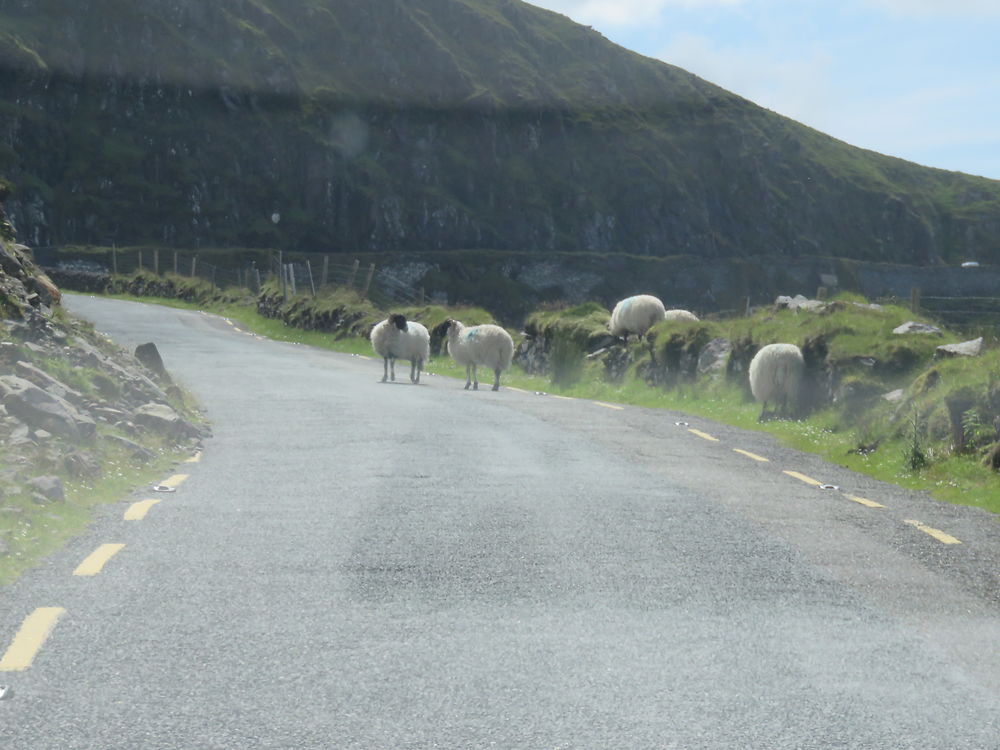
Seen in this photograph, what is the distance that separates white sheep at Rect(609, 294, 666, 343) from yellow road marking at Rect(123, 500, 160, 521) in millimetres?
20232

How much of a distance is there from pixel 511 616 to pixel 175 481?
5.77 m

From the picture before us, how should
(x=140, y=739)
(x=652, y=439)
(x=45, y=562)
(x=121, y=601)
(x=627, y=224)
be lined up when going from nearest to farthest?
(x=140, y=739)
(x=121, y=601)
(x=45, y=562)
(x=652, y=439)
(x=627, y=224)

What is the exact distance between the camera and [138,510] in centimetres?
962

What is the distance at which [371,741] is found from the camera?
4.70 meters

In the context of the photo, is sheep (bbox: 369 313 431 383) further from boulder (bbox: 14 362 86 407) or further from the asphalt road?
the asphalt road

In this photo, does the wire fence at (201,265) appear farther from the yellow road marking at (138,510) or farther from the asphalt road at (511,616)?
the asphalt road at (511,616)

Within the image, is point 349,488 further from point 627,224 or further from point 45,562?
point 627,224

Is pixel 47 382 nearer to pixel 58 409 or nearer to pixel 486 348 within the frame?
pixel 58 409

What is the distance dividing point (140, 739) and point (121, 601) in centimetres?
208

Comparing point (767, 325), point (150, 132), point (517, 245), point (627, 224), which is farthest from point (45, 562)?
point (627, 224)

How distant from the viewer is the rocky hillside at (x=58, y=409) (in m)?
9.49

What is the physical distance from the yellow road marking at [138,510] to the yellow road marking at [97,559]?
1126 millimetres

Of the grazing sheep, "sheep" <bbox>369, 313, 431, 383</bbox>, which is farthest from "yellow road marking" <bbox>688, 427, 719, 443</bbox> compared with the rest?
the grazing sheep

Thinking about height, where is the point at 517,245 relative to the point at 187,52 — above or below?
below
